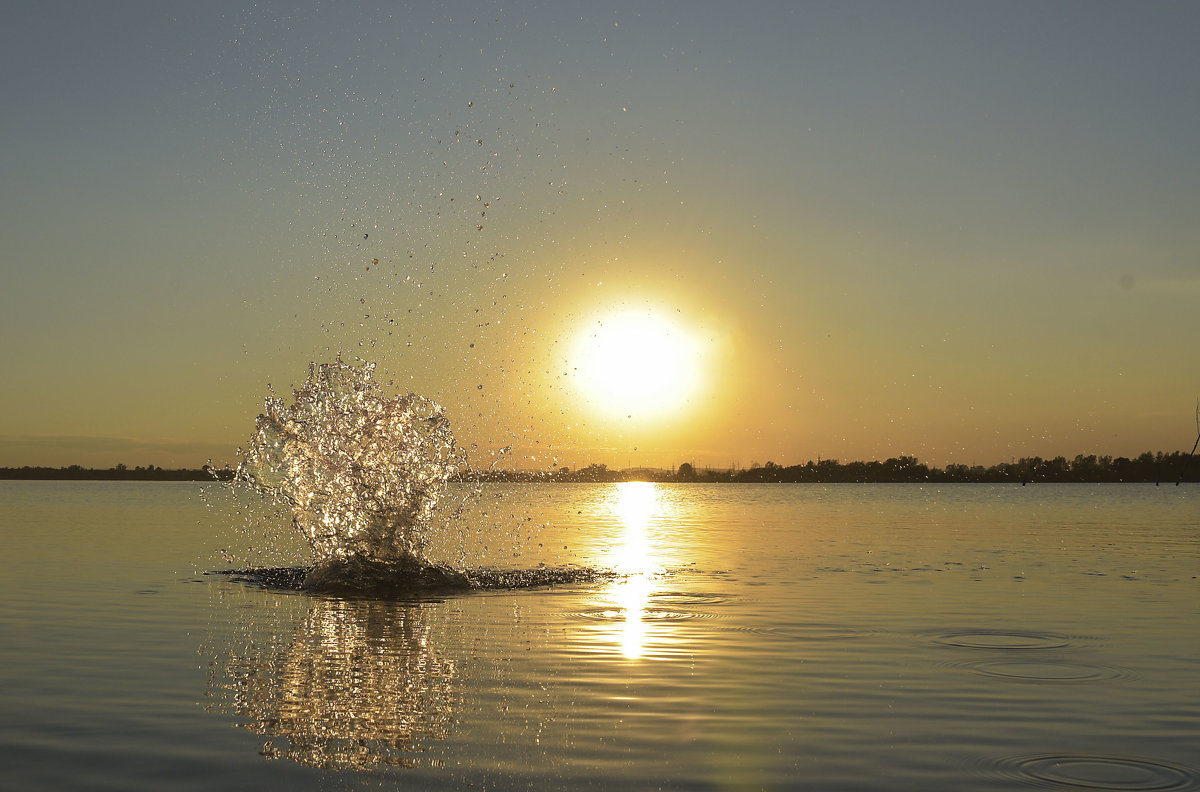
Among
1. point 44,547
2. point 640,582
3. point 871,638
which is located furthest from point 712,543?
point 871,638

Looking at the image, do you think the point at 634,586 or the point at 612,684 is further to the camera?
the point at 634,586

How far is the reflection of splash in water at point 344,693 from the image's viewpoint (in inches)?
417

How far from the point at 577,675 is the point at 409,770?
5654 mm

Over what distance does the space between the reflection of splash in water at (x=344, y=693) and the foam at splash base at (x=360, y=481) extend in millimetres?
10427

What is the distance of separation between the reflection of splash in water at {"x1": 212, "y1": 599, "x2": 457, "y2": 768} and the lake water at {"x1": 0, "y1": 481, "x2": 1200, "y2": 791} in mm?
52

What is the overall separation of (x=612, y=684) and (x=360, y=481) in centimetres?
1774

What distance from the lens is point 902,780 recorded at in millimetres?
9672

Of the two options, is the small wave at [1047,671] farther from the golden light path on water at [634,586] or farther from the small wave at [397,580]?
the small wave at [397,580]

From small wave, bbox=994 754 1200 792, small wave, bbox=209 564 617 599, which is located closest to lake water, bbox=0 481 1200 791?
small wave, bbox=994 754 1200 792

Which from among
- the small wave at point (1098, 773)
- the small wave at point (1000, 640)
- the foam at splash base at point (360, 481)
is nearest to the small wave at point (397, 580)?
the foam at splash base at point (360, 481)

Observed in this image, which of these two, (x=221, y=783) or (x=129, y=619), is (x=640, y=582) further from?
(x=221, y=783)

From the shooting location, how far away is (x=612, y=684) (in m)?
14.4

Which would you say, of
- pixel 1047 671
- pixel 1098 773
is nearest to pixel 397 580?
pixel 1047 671

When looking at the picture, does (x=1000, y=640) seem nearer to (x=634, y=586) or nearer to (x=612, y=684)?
(x=612, y=684)
